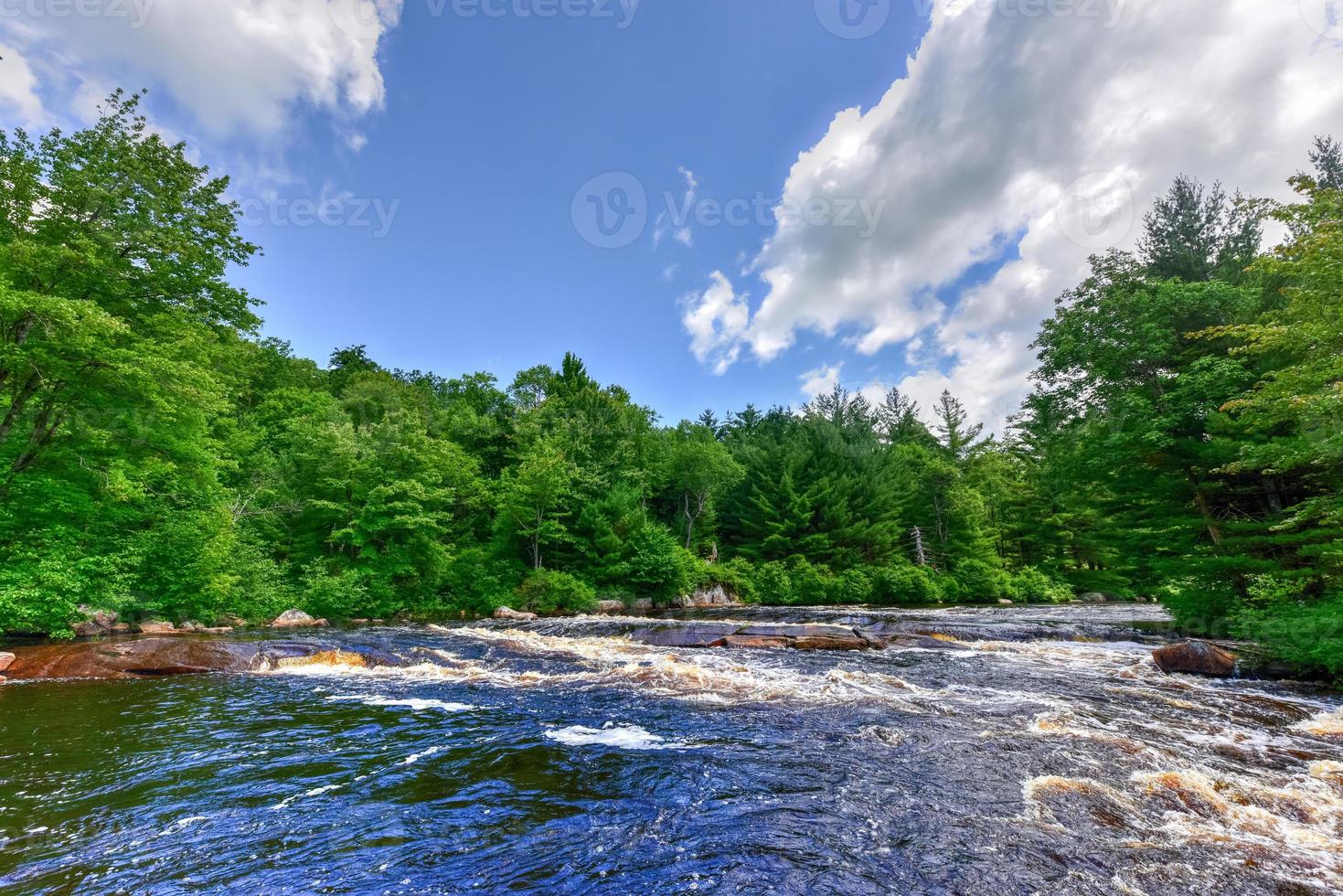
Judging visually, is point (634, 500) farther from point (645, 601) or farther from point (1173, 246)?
point (1173, 246)

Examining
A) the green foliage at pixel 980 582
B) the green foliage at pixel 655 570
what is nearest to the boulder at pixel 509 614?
the green foliage at pixel 655 570

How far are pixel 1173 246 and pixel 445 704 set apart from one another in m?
28.9

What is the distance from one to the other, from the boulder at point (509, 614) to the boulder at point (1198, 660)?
2184 centimetres

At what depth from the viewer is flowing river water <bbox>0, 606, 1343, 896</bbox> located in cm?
364

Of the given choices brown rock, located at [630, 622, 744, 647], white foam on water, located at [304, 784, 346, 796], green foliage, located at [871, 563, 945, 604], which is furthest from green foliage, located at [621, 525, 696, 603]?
white foam on water, located at [304, 784, 346, 796]

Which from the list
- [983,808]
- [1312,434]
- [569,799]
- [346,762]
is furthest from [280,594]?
[1312,434]

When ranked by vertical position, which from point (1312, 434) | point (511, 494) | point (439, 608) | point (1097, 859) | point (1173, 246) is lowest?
point (1097, 859)

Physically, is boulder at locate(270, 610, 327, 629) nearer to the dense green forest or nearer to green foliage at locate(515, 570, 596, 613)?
the dense green forest

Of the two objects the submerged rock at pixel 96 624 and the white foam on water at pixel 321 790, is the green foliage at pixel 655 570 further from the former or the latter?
the white foam on water at pixel 321 790

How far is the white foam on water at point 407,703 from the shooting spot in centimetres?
838

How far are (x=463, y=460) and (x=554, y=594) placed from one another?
41.7ft

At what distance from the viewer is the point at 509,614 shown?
24969 mm

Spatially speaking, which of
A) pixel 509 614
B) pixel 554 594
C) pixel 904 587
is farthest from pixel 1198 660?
pixel 509 614

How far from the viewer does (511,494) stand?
29.6 metres
